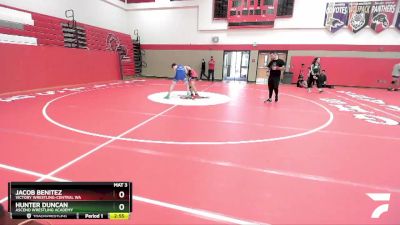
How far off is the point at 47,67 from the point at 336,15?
16437mm

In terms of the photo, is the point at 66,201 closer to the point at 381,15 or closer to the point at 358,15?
the point at 358,15

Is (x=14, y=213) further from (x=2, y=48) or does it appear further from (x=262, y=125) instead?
(x=2, y=48)

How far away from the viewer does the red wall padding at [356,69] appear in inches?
555

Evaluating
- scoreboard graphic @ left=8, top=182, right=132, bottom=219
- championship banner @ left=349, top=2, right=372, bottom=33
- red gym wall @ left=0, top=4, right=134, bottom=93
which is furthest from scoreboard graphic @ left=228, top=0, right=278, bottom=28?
scoreboard graphic @ left=8, top=182, right=132, bottom=219

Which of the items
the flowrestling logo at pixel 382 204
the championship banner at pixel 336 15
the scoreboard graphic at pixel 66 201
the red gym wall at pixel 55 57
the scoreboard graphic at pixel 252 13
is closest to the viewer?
the scoreboard graphic at pixel 66 201

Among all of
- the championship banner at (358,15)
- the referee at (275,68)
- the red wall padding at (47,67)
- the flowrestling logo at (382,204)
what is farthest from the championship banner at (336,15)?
the flowrestling logo at (382,204)

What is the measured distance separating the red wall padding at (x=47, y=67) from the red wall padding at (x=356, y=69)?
12658mm

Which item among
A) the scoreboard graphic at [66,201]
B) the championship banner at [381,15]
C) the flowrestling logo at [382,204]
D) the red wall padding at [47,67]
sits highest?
the championship banner at [381,15]

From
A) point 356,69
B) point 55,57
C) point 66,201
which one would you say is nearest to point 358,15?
point 356,69

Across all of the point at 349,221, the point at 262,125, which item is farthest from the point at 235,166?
the point at 262,125

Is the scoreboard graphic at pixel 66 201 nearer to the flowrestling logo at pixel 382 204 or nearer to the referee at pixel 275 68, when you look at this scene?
the flowrestling logo at pixel 382 204

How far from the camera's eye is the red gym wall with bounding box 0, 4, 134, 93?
8188mm

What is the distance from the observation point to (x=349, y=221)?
1.93 meters

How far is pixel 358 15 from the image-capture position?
14102 millimetres
